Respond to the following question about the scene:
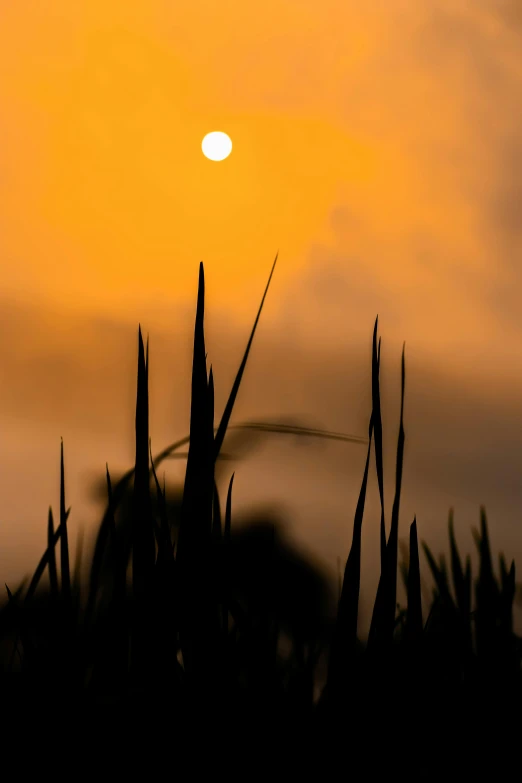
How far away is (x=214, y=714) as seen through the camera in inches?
14.6

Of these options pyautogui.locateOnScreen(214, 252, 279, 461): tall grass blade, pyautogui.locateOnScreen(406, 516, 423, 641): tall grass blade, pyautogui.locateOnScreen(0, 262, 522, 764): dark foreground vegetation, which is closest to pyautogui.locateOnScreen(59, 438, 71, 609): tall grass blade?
pyautogui.locateOnScreen(0, 262, 522, 764): dark foreground vegetation

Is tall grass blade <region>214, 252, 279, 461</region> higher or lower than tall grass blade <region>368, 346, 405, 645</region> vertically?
higher

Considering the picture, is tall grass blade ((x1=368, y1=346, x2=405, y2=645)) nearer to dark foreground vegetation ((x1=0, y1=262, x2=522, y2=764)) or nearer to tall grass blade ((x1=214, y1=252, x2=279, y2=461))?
dark foreground vegetation ((x1=0, y1=262, x2=522, y2=764))

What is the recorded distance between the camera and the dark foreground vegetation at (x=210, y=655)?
0.37 m

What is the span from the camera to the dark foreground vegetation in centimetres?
37

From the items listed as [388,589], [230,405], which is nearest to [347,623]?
[388,589]

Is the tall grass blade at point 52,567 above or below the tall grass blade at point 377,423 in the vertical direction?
below

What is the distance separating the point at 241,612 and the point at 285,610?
0.55ft

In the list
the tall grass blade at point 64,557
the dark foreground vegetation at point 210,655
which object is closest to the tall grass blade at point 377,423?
the dark foreground vegetation at point 210,655

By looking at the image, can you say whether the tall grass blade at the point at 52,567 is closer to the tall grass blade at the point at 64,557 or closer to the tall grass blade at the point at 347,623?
the tall grass blade at the point at 64,557

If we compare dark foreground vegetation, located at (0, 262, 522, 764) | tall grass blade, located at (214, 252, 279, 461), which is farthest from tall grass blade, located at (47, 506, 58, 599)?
tall grass blade, located at (214, 252, 279, 461)

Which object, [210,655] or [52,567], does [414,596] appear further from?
[52,567]

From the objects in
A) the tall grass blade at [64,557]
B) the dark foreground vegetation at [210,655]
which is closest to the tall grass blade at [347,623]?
the dark foreground vegetation at [210,655]

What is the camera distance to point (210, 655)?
374 millimetres
